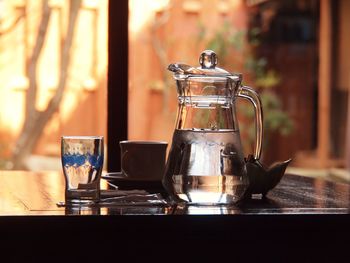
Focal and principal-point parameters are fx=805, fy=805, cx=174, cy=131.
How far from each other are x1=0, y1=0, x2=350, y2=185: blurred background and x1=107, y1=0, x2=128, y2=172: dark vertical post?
1796 millimetres

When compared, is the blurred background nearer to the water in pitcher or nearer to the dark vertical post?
the dark vertical post

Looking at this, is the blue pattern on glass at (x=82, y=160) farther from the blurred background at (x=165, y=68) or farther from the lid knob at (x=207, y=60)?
the blurred background at (x=165, y=68)

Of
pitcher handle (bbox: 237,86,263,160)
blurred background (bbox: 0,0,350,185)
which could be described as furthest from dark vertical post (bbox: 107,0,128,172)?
blurred background (bbox: 0,0,350,185)

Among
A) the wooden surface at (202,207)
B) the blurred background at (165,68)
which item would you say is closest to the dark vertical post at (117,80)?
the wooden surface at (202,207)

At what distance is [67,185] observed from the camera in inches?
51.1

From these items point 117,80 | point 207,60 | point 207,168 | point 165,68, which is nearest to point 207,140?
point 207,168

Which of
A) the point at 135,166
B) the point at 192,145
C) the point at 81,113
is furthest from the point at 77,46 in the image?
the point at 192,145

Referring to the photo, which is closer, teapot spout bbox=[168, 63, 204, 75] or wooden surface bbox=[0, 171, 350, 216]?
wooden surface bbox=[0, 171, 350, 216]

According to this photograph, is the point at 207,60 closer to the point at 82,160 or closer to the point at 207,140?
the point at 207,140

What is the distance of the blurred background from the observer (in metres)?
4.14

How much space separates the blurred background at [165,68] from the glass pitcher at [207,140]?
2.88m

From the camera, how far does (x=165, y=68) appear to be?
4559 millimetres
